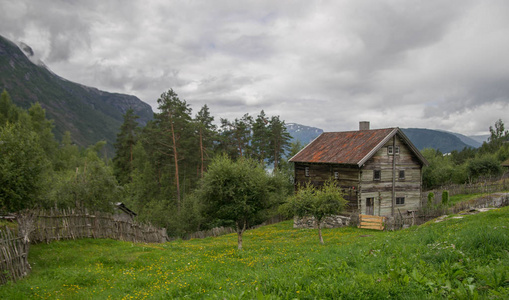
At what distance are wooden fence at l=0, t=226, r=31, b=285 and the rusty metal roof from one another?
26.2 metres

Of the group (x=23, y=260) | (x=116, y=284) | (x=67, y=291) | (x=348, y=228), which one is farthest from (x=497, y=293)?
(x=348, y=228)

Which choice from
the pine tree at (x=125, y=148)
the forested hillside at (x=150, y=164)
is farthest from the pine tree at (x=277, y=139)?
the pine tree at (x=125, y=148)

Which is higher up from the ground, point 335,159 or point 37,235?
point 335,159

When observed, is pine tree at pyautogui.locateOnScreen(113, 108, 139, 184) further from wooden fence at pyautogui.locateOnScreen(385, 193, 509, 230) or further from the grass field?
wooden fence at pyautogui.locateOnScreen(385, 193, 509, 230)

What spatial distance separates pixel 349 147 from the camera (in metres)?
32.2

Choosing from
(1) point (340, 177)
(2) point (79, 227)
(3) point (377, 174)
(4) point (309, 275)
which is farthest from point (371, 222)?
(2) point (79, 227)

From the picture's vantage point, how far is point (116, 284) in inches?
442

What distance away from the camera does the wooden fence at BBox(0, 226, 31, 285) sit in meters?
Result: 11.7

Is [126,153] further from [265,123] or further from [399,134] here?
[399,134]

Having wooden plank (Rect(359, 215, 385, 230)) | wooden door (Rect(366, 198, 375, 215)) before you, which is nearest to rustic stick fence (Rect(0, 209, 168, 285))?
wooden plank (Rect(359, 215, 385, 230))

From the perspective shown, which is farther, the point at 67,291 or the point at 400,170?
the point at 400,170

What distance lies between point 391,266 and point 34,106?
231ft

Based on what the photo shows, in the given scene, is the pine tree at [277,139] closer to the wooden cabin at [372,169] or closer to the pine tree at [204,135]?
the pine tree at [204,135]

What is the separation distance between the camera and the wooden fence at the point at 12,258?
11727 millimetres
